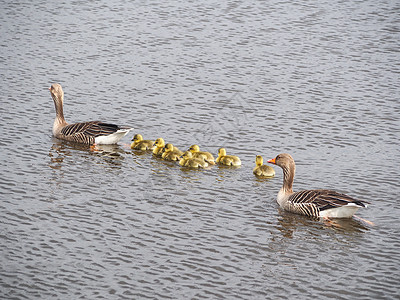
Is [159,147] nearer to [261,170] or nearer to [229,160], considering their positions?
[229,160]

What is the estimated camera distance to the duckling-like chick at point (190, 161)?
647 inches

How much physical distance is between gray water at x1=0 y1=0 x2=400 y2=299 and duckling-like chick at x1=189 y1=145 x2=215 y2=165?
0.98 ft

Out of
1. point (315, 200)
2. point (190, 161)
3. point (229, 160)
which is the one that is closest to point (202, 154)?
point (190, 161)

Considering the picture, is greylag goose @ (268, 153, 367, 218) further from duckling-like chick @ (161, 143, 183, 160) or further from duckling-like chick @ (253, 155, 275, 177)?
duckling-like chick @ (161, 143, 183, 160)

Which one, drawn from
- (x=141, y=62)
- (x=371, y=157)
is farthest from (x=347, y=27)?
(x=371, y=157)

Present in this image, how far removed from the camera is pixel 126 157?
17.4 m

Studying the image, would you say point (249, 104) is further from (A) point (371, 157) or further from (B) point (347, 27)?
(B) point (347, 27)

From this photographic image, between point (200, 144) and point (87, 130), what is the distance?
117 inches

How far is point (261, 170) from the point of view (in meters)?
16.2

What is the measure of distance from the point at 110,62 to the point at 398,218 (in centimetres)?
1290

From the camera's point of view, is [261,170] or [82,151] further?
[82,151]

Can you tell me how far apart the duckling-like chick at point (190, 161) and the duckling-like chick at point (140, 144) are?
3.89 feet

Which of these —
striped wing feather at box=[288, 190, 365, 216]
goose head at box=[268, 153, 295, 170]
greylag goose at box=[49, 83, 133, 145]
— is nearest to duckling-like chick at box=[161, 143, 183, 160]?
greylag goose at box=[49, 83, 133, 145]

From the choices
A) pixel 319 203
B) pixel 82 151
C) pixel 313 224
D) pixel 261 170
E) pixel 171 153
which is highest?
pixel 171 153
